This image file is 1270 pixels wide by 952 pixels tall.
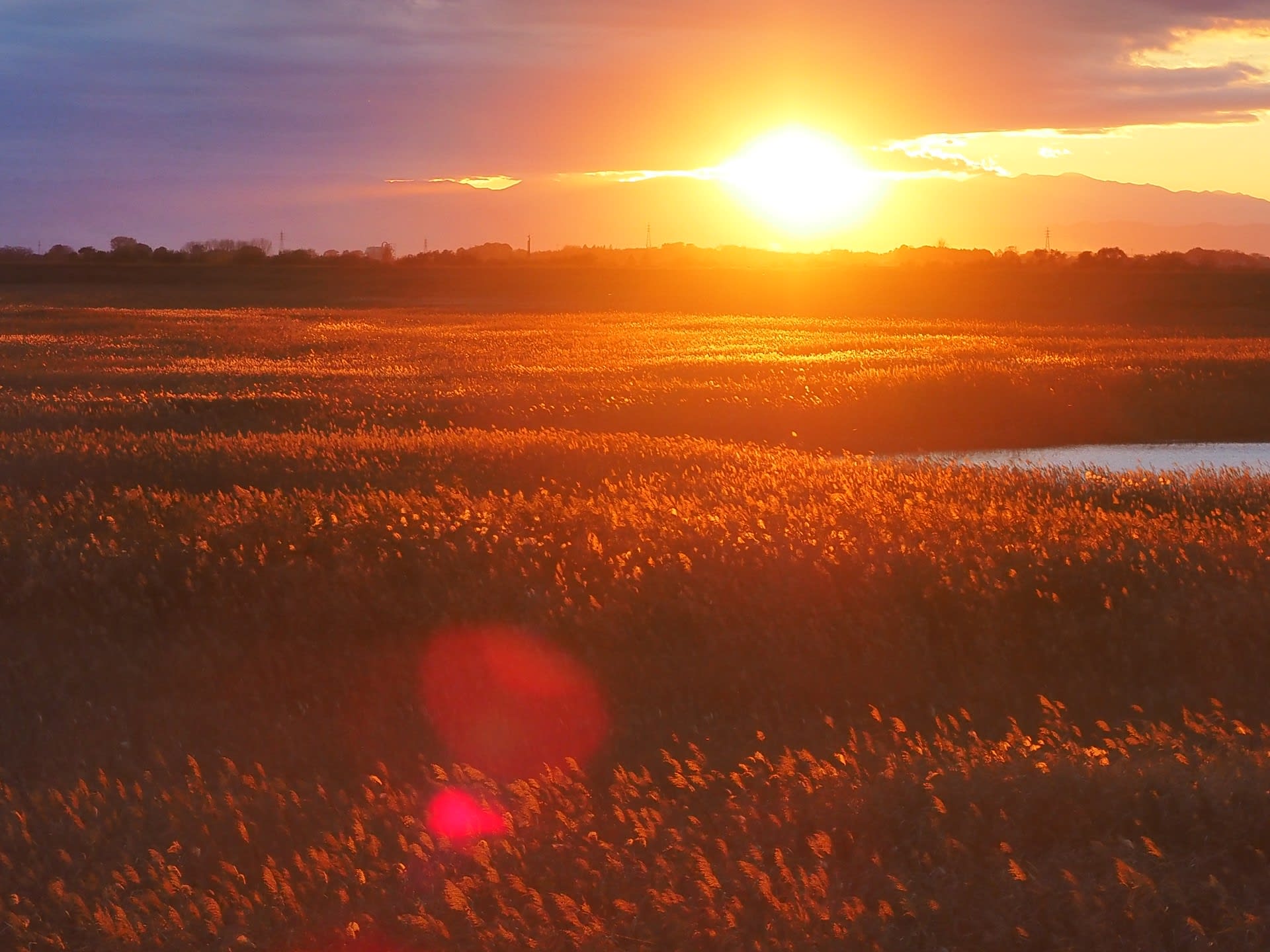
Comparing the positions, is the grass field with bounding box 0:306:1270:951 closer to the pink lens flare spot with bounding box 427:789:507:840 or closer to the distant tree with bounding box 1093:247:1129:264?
the pink lens flare spot with bounding box 427:789:507:840

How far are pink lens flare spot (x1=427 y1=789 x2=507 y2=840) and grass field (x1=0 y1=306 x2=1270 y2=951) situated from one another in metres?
0.08

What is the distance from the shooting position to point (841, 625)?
10664 mm

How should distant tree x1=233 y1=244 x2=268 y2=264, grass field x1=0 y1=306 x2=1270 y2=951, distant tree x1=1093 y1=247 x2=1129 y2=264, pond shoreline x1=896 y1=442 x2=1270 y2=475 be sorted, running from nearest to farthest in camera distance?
1. grass field x1=0 y1=306 x2=1270 y2=951
2. pond shoreline x1=896 y1=442 x2=1270 y2=475
3. distant tree x1=1093 y1=247 x2=1129 y2=264
4. distant tree x1=233 y1=244 x2=268 y2=264

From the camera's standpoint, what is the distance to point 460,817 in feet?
23.2

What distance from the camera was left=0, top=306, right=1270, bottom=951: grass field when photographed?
224 inches

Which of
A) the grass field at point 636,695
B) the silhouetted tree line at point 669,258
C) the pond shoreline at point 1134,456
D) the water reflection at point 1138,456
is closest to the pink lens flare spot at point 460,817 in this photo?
the grass field at point 636,695

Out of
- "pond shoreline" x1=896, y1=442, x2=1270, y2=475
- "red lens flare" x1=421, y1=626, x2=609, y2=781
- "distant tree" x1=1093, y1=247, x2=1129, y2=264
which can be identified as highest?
"distant tree" x1=1093, y1=247, x2=1129, y2=264

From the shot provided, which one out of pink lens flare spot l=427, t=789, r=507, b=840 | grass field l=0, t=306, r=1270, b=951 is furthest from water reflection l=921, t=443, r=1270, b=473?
pink lens flare spot l=427, t=789, r=507, b=840

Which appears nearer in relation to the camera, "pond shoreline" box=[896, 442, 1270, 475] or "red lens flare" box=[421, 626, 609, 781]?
"red lens flare" box=[421, 626, 609, 781]

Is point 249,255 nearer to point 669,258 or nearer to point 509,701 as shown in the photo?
point 669,258

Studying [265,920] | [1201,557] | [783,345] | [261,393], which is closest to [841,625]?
[1201,557]

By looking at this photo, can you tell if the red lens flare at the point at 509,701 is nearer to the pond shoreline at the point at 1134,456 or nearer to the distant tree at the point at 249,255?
the pond shoreline at the point at 1134,456

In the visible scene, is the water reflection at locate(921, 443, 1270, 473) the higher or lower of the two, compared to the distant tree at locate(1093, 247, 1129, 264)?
lower

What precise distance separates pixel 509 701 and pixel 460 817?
277 centimetres
